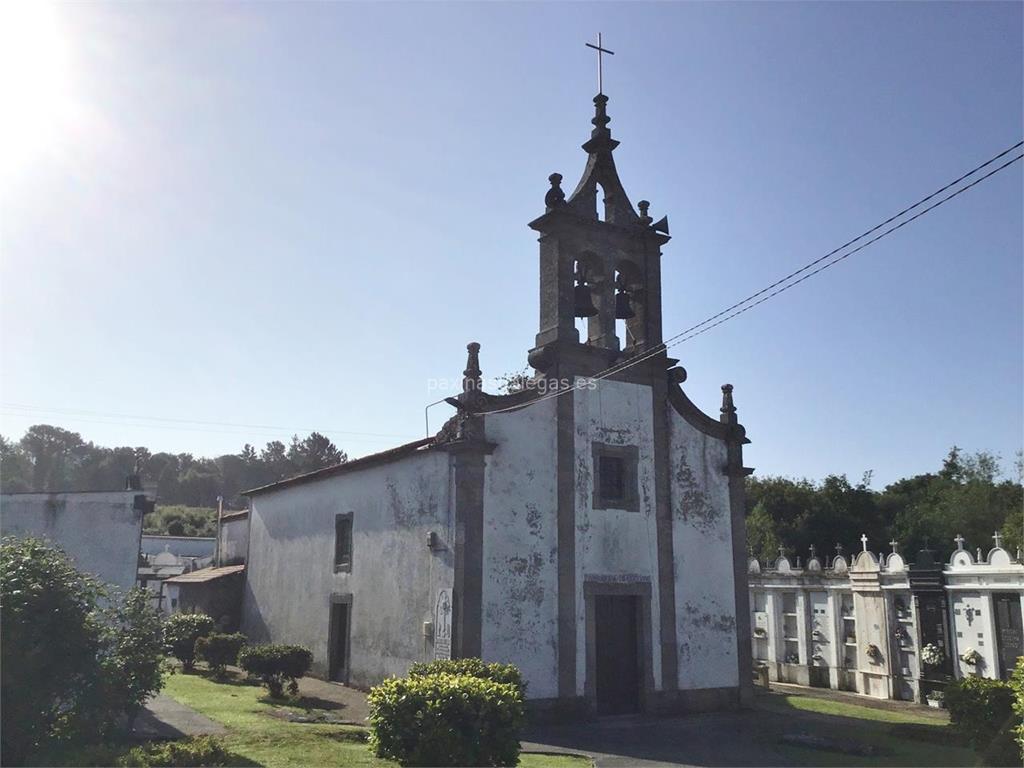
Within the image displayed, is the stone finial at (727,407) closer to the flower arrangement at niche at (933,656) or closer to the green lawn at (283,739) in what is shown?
the flower arrangement at niche at (933,656)

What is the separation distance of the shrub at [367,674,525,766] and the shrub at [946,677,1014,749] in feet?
23.4

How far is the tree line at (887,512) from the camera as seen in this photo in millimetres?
45250

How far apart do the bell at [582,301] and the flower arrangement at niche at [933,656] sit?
1113 cm

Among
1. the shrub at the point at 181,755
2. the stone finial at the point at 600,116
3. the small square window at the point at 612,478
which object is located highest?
the stone finial at the point at 600,116

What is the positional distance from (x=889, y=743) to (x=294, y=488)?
1770 centimetres

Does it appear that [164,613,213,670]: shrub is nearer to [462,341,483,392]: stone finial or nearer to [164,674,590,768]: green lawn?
[164,674,590,768]: green lawn

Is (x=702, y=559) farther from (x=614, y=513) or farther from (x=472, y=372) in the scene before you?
(x=472, y=372)

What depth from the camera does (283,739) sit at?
1265 centimetres

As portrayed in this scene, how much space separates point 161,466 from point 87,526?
85.1m

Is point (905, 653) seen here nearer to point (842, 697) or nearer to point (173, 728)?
point (842, 697)

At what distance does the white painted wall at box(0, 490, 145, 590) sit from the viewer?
15.8 meters

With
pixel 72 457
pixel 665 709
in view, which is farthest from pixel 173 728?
pixel 72 457

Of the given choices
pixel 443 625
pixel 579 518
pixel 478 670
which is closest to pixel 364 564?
pixel 443 625

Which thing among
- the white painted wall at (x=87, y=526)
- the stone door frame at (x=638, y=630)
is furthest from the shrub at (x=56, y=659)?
the stone door frame at (x=638, y=630)
